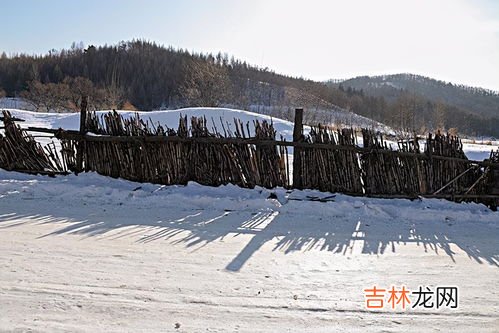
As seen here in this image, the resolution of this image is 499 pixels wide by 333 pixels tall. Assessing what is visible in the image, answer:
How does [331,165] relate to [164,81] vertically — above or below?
below

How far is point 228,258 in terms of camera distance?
3953mm

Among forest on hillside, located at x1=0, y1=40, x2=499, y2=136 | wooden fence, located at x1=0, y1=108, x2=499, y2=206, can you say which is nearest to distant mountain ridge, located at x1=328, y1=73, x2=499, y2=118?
forest on hillside, located at x1=0, y1=40, x2=499, y2=136

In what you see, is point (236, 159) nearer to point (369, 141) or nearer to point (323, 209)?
point (323, 209)

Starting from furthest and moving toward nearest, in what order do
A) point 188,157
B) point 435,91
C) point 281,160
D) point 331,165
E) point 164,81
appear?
point 435,91 < point 164,81 < point 188,157 < point 281,160 < point 331,165

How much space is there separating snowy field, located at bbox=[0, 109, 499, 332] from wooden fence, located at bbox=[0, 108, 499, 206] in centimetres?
28

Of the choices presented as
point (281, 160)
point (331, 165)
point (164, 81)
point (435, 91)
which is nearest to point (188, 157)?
point (281, 160)

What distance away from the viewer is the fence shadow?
14.5ft

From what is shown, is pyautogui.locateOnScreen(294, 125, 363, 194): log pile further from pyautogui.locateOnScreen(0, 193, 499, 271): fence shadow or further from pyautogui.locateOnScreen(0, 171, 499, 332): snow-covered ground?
pyautogui.locateOnScreen(0, 193, 499, 271): fence shadow

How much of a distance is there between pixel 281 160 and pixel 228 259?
2861 mm

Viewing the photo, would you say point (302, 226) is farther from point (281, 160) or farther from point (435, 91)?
point (435, 91)

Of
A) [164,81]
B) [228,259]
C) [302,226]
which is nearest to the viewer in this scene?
[228,259]

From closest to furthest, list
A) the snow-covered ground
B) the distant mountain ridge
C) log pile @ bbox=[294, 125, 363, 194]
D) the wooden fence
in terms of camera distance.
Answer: the snow-covered ground, the wooden fence, log pile @ bbox=[294, 125, 363, 194], the distant mountain ridge

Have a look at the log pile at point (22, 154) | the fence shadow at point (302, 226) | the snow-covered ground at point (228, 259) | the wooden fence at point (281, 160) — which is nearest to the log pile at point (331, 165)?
the wooden fence at point (281, 160)

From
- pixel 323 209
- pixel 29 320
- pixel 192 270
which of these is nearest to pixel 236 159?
pixel 323 209
